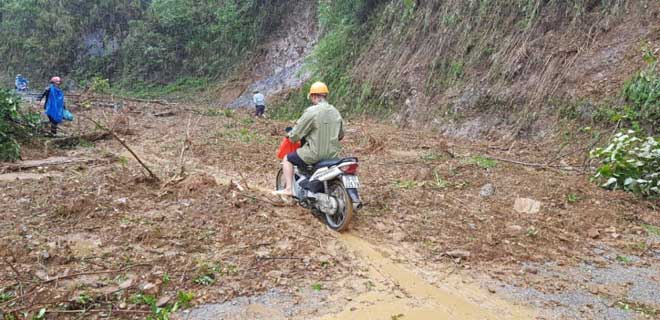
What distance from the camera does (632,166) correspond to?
251 inches

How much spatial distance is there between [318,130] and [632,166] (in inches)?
168

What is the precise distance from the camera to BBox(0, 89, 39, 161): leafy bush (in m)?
8.27

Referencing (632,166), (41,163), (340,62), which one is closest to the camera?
(632,166)

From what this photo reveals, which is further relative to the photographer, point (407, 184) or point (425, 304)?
point (407, 184)

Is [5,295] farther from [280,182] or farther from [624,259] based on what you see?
[624,259]

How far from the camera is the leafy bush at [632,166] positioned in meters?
6.21

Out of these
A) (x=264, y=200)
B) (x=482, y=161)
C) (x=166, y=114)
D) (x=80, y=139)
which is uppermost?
(x=264, y=200)

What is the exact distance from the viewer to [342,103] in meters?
16.2

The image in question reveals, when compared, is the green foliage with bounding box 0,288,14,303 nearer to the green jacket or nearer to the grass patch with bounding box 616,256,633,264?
the green jacket

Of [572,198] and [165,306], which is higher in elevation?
[165,306]

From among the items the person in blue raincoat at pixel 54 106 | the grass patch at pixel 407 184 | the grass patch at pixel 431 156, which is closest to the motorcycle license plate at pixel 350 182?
the grass patch at pixel 407 184

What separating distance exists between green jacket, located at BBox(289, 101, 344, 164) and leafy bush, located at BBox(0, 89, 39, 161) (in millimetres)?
5632

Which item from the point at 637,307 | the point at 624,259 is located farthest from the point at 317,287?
the point at 624,259

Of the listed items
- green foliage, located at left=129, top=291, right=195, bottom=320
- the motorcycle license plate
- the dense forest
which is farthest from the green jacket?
the dense forest
